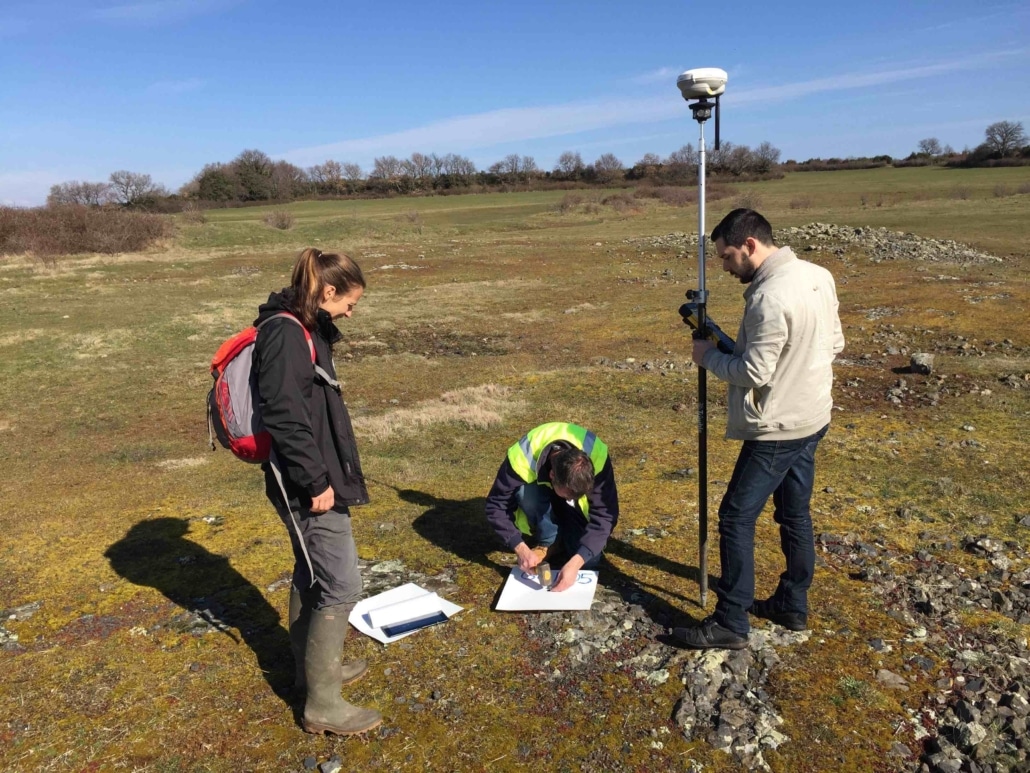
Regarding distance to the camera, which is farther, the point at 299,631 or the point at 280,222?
the point at 280,222

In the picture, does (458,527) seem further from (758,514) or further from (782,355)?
(782,355)

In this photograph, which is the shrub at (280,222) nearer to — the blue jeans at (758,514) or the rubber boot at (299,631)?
the rubber boot at (299,631)

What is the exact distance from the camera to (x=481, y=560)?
194 inches

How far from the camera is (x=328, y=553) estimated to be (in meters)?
3.21

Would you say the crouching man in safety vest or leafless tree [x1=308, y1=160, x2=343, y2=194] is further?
leafless tree [x1=308, y1=160, x2=343, y2=194]

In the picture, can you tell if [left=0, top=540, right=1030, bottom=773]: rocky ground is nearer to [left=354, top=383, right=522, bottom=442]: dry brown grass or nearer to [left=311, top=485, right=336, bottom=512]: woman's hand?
[left=311, top=485, right=336, bottom=512]: woman's hand

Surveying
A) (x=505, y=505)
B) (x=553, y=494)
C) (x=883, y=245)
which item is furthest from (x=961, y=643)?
(x=883, y=245)

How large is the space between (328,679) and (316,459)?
1.04m

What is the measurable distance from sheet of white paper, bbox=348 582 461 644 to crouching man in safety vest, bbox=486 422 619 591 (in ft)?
1.81

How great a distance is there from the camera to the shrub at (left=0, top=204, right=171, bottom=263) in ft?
110

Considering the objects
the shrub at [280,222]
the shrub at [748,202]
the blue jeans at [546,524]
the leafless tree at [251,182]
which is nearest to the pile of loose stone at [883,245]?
the blue jeans at [546,524]

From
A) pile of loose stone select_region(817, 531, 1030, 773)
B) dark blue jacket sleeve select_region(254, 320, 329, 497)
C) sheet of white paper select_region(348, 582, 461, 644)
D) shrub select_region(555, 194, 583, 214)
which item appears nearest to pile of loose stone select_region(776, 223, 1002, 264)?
pile of loose stone select_region(817, 531, 1030, 773)

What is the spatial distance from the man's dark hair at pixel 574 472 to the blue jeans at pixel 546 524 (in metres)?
0.49

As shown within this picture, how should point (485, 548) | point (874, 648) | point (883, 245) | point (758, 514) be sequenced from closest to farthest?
point (758, 514)
point (874, 648)
point (485, 548)
point (883, 245)
